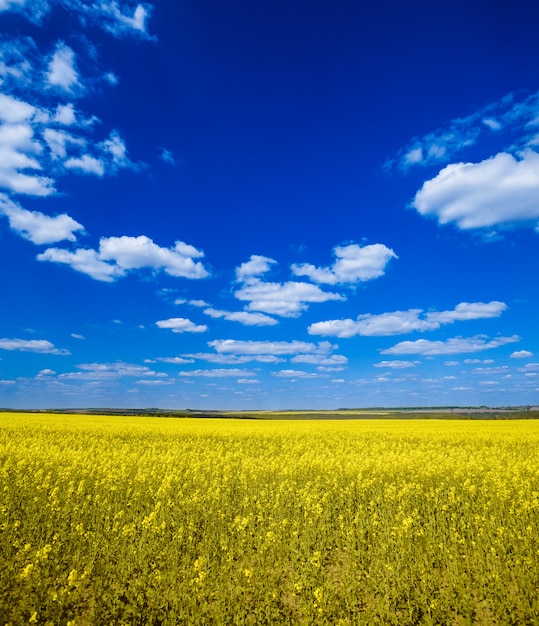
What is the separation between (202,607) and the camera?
531 centimetres

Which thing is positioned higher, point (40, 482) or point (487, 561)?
point (40, 482)

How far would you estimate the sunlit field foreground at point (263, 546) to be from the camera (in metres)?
5.38

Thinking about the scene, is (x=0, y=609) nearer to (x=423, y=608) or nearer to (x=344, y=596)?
(x=344, y=596)

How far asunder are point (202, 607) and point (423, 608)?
305 centimetres

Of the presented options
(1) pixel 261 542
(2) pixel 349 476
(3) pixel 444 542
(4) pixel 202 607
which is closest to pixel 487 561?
(3) pixel 444 542

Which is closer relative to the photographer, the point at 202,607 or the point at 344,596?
the point at 202,607

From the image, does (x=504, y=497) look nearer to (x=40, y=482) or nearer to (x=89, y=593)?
(x=89, y=593)

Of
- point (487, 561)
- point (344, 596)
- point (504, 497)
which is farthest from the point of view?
point (504, 497)

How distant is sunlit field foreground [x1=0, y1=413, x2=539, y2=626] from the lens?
5.38m

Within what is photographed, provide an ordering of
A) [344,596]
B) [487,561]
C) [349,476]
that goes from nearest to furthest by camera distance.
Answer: [344,596] → [487,561] → [349,476]

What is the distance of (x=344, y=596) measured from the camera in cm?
571

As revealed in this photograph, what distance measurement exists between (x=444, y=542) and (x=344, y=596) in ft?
9.62

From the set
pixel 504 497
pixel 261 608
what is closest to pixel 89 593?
pixel 261 608

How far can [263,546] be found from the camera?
6812 mm
